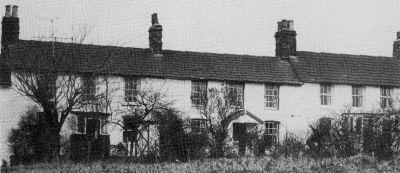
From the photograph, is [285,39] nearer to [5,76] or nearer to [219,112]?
[219,112]

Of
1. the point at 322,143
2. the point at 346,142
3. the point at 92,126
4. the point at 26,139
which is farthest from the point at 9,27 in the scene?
the point at 346,142

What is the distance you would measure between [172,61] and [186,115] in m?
3.91

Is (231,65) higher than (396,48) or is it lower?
lower

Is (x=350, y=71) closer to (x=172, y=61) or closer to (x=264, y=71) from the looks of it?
(x=264, y=71)

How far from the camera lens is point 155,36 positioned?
3784cm

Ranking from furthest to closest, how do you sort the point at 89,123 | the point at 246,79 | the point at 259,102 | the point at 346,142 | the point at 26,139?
the point at 259,102 → the point at 246,79 → the point at 89,123 → the point at 26,139 → the point at 346,142

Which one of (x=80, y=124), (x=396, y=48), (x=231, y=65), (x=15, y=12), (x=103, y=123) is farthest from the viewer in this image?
(x=396, y=48)

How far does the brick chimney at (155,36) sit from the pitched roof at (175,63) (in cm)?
43

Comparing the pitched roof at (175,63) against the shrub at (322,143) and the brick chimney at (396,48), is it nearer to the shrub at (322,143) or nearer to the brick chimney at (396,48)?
the shrub at (322,143)

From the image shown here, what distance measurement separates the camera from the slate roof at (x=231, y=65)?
35.3 metres

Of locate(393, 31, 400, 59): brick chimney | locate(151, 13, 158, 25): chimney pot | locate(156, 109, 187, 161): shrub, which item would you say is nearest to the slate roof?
locate(393, 31, 400, 59): brick chimney

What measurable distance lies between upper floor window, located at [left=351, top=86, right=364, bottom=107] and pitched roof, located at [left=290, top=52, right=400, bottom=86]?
594 millimetres

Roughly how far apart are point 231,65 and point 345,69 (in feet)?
25.3

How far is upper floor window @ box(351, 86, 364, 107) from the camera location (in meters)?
39.3
